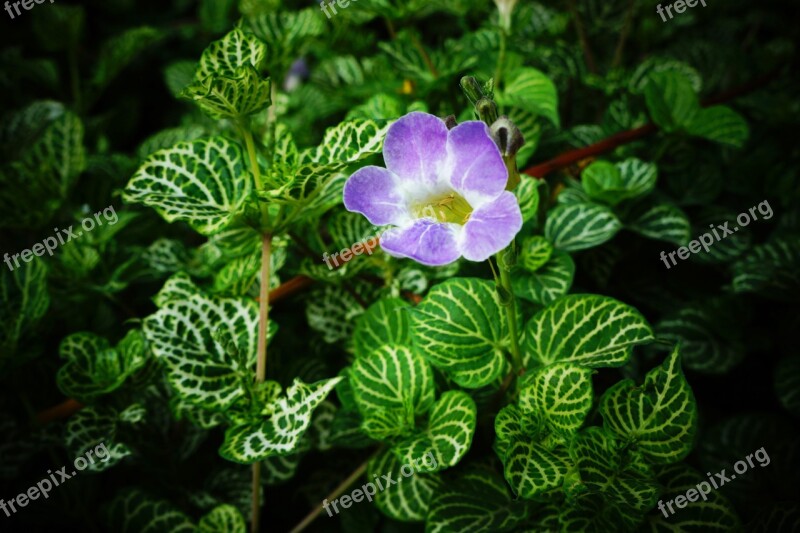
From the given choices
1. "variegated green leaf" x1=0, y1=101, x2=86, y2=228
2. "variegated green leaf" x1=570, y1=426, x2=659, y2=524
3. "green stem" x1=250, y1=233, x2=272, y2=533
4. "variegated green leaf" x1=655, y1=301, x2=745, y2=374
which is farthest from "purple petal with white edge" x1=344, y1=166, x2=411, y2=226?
"variegated green leaf" x1=0, y1=101, x2=86, y2=228

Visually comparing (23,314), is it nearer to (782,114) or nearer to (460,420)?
(460,420)

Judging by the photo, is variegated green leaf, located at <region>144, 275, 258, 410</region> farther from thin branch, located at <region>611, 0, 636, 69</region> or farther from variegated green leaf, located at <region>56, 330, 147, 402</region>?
thin branch, located at <region>611, 0, 636, 69</region>

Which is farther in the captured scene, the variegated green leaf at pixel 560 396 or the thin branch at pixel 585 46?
the thin branch at pixel 585 46

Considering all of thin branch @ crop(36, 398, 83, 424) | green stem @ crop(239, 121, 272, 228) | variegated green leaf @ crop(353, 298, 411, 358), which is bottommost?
variegated green leaf @ crop(353, 298, 411, 358)

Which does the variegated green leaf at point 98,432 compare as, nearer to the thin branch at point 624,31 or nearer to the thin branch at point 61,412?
the thin branch at point 61,412

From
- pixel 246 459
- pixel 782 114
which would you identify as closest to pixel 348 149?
pixel 246 459

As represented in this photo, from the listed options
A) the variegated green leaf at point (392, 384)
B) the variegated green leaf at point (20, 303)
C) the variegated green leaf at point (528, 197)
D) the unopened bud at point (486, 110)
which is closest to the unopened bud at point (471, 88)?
the unopened bud at point (486, 110)

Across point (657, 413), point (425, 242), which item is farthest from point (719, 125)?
point (425, 242)
